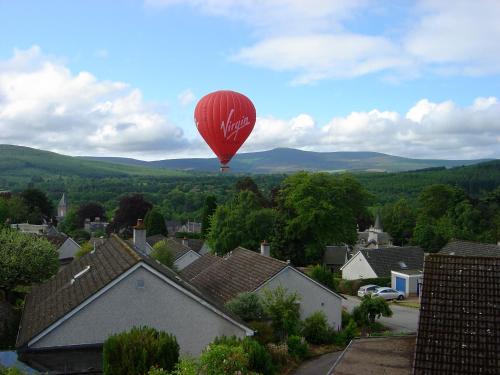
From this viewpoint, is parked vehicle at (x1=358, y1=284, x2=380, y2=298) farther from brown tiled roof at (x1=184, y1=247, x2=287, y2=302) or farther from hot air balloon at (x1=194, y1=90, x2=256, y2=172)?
hot air balloon at (x1=194, y1=90, x2=256, y2=172)

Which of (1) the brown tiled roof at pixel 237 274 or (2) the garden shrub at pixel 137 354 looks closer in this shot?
(2) the garden shrub at pixel 137 354

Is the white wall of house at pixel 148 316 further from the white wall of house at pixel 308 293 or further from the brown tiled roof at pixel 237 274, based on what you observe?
the white wall of house at pixel 308 293

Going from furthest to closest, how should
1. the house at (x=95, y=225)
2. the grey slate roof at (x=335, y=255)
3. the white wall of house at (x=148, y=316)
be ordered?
the house at (x=95, y=225) < the grey slate roof at (x=335, y=255) < the white wall of house at (x=148, y=316)

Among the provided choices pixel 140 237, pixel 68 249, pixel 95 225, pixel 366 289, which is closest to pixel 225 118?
pixel 140 237

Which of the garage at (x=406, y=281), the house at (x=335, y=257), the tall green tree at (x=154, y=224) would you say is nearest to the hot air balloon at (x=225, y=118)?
the garage at (x=406, y=281)

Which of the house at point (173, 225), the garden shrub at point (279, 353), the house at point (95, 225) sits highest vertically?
the garden shrub at point (279, 353)

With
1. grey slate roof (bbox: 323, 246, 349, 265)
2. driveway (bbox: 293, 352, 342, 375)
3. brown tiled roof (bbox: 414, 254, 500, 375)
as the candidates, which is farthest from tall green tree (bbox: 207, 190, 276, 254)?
brown tiled roof (bbox: 414, 254, 500, 375)

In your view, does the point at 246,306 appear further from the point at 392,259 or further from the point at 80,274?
the point at 392,259
